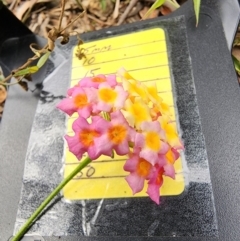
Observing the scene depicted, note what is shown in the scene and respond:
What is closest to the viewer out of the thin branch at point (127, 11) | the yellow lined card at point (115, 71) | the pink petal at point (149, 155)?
the pink petal at point (149, 155)

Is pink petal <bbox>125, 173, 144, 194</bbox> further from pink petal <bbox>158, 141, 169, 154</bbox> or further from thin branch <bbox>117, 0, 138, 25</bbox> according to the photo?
thin branch <bbox>117, 0, 138, 25</bbox>

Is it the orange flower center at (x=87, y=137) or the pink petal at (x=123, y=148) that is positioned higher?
the orange flower center at (x=87, y=137)

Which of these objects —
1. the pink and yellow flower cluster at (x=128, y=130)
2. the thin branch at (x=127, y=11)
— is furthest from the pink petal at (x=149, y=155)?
the thin branch at (x=127, y=11)

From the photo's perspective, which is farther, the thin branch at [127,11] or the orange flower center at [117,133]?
the thin branch at [127,11]

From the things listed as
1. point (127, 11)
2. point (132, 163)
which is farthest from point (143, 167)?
point (127, 11)

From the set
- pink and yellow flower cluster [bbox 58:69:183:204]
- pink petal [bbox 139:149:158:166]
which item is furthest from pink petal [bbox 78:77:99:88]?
pink petal [bbox 139:149:158:166]

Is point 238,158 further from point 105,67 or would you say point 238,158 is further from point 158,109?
point 105,67

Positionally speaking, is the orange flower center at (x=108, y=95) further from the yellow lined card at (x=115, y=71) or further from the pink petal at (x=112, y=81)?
the yellow lined card at (x=115, y=71)
